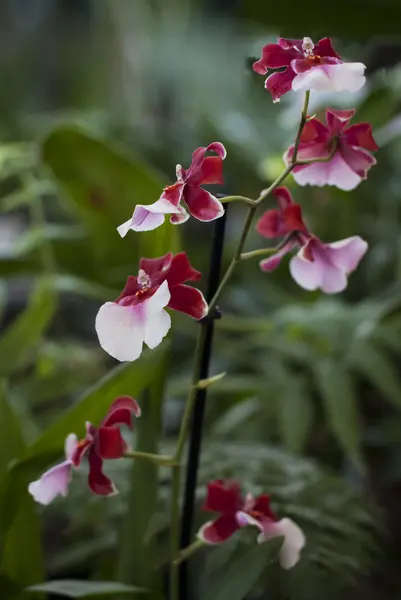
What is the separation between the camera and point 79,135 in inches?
25.6

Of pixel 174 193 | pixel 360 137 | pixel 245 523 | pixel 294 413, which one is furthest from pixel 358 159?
pixel 294 413

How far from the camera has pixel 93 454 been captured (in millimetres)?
363

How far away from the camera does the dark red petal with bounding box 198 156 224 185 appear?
32 centimetres

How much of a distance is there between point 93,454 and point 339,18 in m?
0.33

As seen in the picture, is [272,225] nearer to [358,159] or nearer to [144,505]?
[358,159]

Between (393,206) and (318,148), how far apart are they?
0.47 m

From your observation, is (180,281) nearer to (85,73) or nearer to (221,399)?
(221,399)

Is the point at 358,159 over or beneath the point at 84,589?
over

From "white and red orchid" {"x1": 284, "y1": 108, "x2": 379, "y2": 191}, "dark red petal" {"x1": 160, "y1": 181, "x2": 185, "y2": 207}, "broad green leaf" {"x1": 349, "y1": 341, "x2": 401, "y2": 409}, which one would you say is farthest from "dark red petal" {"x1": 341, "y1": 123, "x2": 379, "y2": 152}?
"broad green leaf" {"x1": 349, "y1": 341, "x2": 401, "y2": 409}

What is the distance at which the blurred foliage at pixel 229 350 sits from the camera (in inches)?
17.6

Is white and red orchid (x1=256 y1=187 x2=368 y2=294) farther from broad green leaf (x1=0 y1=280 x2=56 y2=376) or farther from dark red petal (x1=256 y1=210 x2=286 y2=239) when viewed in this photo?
broad green leaf (x1=0 y1=280 x2=56 y2=376)

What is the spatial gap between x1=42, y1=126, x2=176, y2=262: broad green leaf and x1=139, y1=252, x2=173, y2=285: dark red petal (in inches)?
12.2

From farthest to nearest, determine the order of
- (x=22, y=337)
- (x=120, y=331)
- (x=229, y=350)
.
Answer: (x=229, y=350)
(x=22, y=337)
(x=120, y=331)

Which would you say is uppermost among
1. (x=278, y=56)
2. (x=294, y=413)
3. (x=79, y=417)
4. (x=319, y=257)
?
(x=278, y=56)
